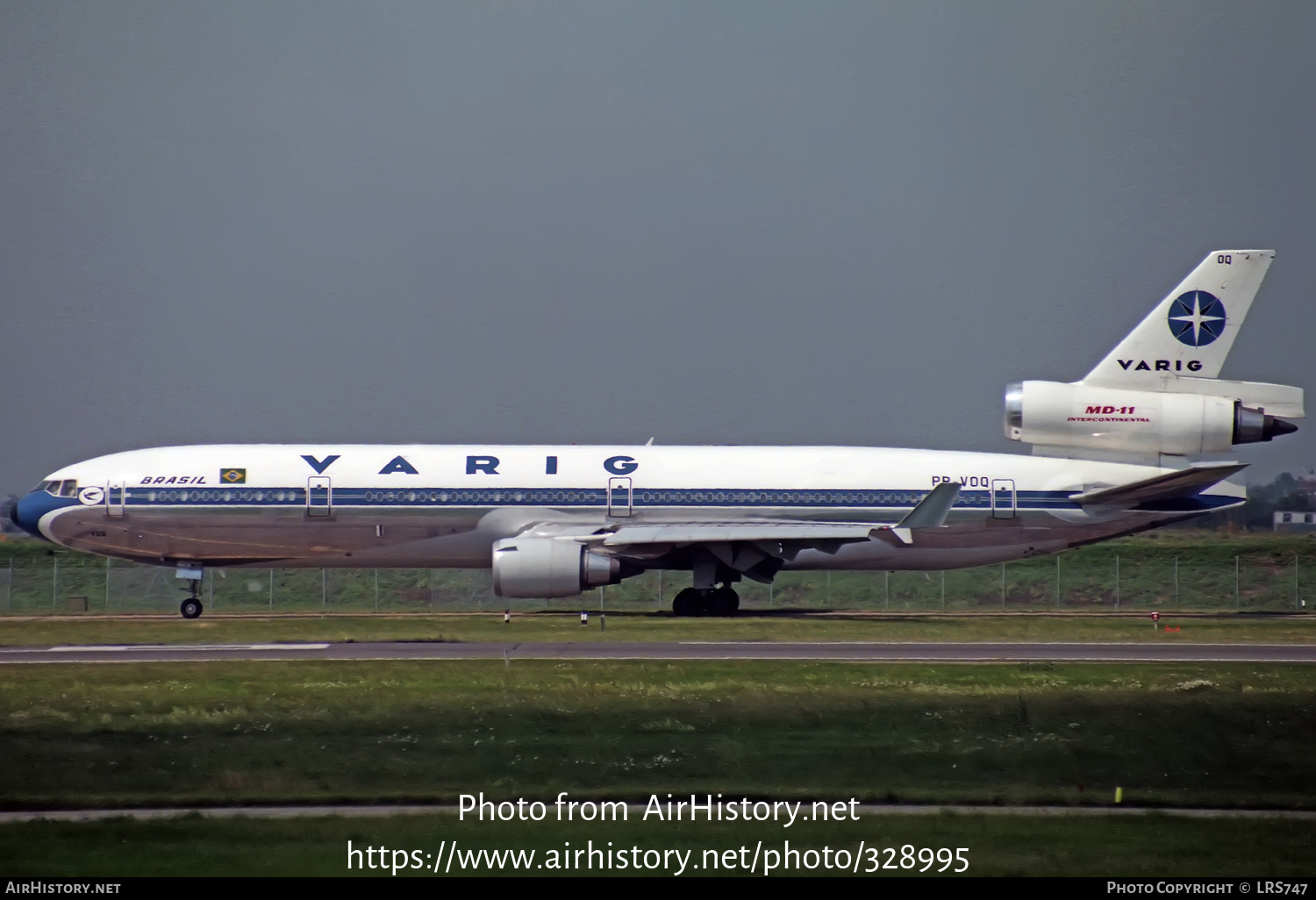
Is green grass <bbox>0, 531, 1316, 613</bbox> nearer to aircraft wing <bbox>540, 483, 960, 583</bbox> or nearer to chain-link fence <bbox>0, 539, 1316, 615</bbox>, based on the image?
chain-link fence <bbox>0, 539, 1316, 615</bbox>

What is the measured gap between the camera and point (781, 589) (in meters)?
54.6

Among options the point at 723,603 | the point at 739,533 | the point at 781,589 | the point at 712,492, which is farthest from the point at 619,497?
the point at 781,589

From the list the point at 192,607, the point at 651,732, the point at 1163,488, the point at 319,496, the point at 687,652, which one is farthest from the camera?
the point at 192,607

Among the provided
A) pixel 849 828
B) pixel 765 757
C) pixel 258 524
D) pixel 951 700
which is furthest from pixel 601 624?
pixel 849 828

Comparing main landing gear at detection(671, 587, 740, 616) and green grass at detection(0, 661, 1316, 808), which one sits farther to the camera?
main landing gear at detection(671, 587, 740, 616)

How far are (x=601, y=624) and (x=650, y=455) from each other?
7492 mm

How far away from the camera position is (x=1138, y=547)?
6500cm

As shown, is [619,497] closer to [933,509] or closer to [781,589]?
[933,509]

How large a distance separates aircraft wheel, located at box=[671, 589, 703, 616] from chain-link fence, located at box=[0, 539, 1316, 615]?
Result: 4.92 metres

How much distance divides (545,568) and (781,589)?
757 inches

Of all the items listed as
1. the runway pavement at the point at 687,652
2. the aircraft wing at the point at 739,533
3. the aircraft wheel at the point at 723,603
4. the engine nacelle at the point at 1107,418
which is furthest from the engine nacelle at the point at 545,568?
the engine nacelle at the point at 1107,418

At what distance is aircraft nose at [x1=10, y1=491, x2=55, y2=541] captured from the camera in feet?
135

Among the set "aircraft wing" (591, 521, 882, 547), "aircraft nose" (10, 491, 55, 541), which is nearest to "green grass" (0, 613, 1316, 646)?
"aircraft wing" (591, 521, 882, 547)

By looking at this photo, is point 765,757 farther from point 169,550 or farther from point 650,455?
point 169,550
